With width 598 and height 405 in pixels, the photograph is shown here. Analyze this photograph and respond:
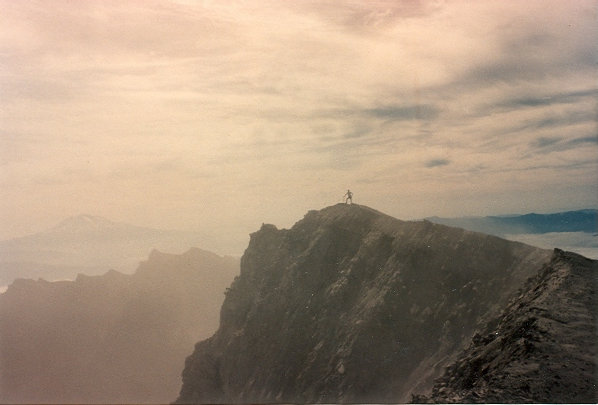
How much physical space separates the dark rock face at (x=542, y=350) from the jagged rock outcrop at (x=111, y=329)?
343 ft

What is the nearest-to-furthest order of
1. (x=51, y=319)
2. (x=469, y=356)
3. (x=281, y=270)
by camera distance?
(x=469, y=356) → (x=281, y=270) → (x=51, y=319)

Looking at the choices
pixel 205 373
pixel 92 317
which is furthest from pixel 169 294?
pixel 205 373

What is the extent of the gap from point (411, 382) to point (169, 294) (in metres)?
127

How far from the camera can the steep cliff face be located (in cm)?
3991

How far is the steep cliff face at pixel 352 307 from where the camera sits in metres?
39.9

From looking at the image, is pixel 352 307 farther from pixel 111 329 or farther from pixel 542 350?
pixel 111 329

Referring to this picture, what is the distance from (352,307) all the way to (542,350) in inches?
1058

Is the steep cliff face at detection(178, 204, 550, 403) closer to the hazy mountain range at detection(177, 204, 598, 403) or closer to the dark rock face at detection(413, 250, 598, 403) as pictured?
the hazy mountain range at detection(177, 204, 598, 403)

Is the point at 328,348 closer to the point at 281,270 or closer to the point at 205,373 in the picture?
the point at 281,270

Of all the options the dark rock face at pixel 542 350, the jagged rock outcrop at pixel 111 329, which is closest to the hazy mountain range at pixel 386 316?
the dark rock face at pixel 542 350

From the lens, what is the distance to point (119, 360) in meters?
131

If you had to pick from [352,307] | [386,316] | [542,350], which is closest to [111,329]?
[352,307]

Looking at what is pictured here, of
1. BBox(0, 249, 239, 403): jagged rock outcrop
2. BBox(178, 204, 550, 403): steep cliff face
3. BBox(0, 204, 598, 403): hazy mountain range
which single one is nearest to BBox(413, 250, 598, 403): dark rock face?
BBox(0, 204, 598, 403): hazy mountain range

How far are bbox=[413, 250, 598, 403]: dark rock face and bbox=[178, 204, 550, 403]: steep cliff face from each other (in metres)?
7.17
